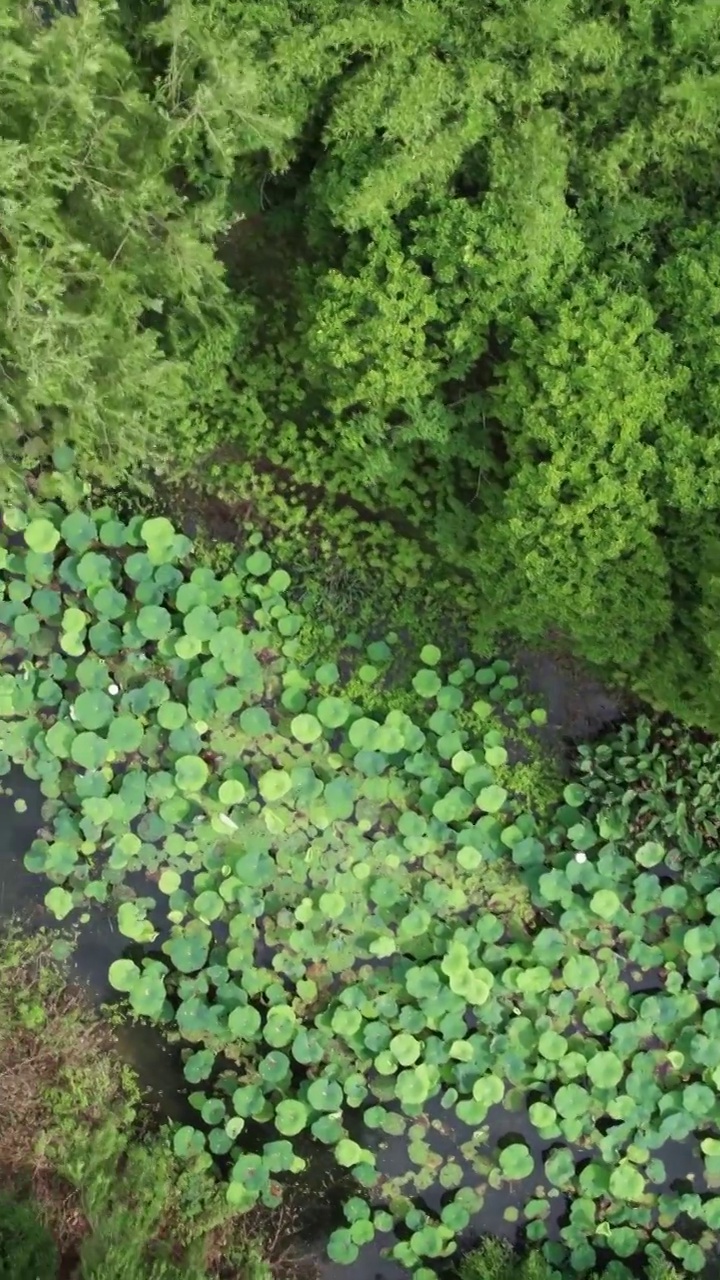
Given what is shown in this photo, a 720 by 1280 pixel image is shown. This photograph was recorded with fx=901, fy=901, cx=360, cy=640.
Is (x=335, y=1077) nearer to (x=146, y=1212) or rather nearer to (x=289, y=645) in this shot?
(x=146, y=1212)

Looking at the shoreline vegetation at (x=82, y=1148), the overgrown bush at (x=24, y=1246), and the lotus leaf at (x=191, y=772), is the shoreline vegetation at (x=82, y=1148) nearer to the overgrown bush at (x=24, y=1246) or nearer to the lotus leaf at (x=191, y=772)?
the overgrown bush at (x=24, y=1246)

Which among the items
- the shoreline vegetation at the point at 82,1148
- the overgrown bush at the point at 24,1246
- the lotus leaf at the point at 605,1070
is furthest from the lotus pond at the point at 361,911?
the overgrown bush at the point at 24,1246

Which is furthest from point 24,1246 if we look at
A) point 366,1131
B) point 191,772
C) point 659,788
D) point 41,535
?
point 659,788

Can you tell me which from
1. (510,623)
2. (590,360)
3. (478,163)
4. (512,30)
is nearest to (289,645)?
(510,623)

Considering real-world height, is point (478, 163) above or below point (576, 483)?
above

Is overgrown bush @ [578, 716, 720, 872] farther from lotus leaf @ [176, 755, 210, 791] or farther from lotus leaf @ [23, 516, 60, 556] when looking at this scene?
lotus leaf @ [23, 516, 60, 556]

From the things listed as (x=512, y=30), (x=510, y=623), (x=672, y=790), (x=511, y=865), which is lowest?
(x=511, y=865)

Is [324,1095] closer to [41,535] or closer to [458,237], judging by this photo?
[41,535]
